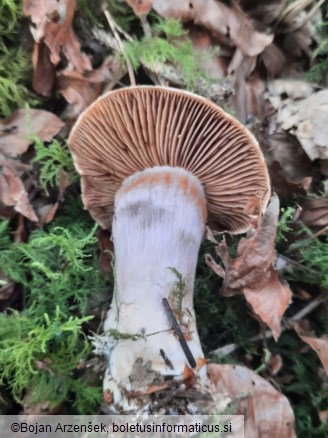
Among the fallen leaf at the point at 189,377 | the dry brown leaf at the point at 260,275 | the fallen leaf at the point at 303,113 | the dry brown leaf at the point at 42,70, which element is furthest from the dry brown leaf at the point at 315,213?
the dry brown leaf at the point at 42,70

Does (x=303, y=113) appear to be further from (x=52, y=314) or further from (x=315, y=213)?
(x=52, y=314)

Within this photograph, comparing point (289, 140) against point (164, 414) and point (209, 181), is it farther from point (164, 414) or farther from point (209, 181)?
point (164, 414)

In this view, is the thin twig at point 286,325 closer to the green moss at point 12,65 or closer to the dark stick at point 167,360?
the dark stick at point 167,360

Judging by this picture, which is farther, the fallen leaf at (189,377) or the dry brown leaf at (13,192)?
the dry brown leaf at (13,192)

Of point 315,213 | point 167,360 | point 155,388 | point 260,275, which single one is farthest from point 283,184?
point 155,388

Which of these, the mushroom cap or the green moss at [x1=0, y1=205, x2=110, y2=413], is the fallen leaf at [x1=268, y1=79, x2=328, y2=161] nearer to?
the mushroom cap
